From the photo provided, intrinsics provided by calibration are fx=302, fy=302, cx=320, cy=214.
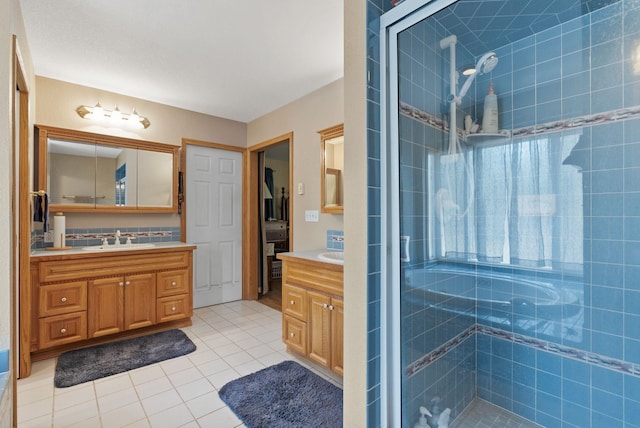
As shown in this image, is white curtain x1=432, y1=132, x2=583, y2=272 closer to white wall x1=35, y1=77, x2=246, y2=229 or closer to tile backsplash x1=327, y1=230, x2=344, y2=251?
tile backsplash x1=327, y1=230, x2=344, y2=251

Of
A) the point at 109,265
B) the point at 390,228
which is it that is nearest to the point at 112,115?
the point at 109,265

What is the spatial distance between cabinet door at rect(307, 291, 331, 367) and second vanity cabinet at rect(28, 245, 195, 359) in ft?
5.05

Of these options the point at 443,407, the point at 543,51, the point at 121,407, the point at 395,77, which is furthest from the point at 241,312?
the point at 543,51

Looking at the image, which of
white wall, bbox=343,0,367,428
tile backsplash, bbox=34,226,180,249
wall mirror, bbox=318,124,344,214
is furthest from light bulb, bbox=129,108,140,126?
white wall, bbox=343,0,367,428

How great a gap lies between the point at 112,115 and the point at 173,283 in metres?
1.83

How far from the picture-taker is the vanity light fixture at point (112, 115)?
295 cm

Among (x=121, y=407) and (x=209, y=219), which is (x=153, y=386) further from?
(x=209, y=219)

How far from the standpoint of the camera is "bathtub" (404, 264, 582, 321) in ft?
4.96

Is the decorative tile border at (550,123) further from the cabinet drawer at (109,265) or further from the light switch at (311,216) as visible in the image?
the cabinet drawer at (109,265)

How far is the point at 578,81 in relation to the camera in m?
1.51

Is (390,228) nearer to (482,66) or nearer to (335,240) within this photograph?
(482,66)

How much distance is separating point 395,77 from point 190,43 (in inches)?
Result: 68.3

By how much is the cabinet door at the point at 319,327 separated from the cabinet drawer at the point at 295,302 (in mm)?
68

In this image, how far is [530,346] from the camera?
1.65m
